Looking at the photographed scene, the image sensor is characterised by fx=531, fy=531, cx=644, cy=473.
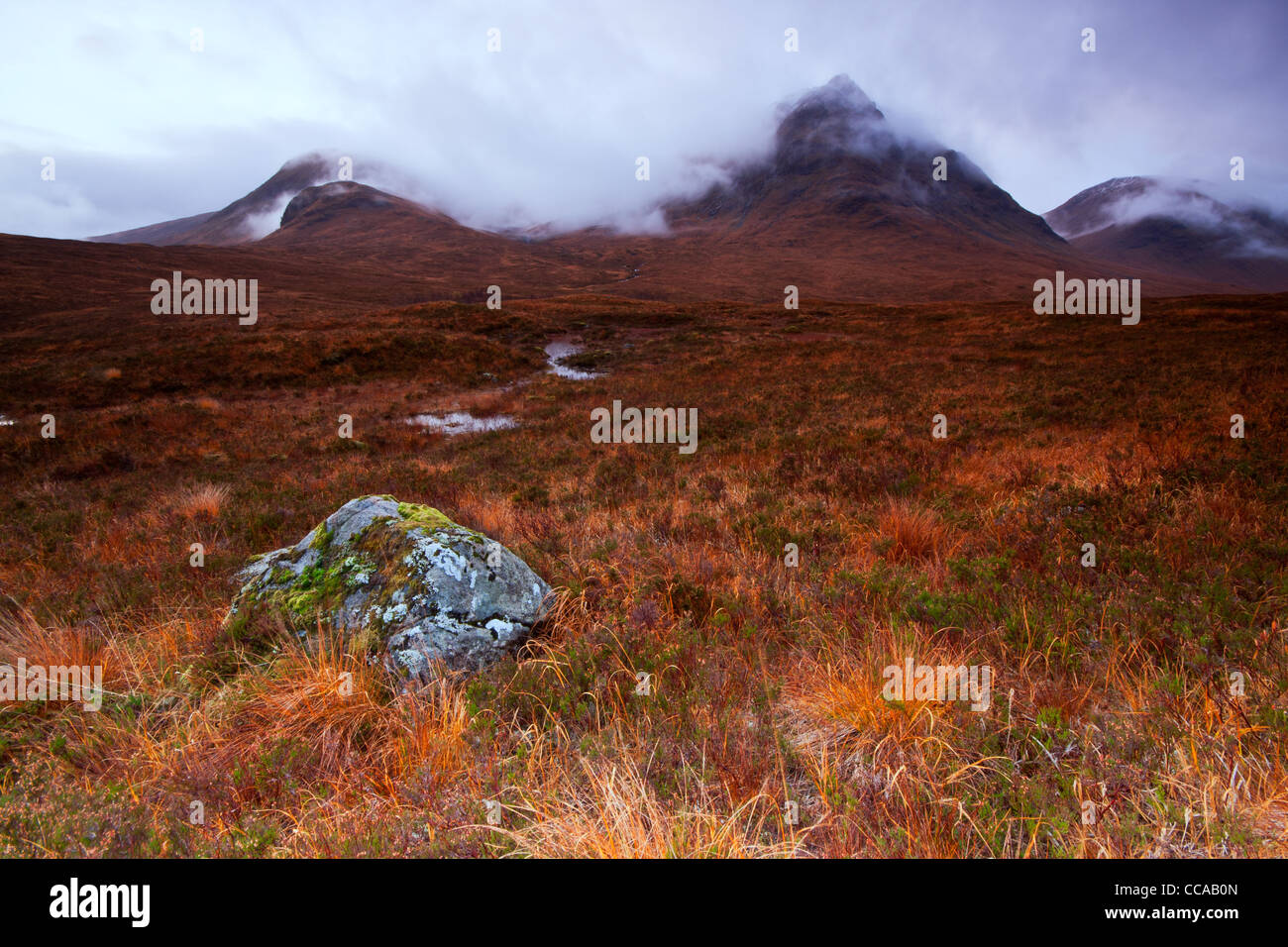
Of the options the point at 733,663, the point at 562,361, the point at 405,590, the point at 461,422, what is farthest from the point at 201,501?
the point at 562,361

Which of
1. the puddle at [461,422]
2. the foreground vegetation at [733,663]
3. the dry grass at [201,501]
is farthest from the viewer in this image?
the puddle at [461,422]

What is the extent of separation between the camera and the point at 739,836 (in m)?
1.82

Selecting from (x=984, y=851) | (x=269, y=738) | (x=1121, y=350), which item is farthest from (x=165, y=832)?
(x=1121, y=350)

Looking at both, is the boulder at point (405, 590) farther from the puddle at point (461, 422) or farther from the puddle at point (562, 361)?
the puddle at point (562, 361)

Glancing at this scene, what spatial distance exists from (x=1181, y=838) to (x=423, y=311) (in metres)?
45.8

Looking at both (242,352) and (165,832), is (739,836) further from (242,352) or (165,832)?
(242,352)

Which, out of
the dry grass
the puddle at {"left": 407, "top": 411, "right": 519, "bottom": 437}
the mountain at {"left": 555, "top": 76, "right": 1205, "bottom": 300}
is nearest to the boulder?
the dry grass

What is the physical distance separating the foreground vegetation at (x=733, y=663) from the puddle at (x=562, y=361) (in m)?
17.8

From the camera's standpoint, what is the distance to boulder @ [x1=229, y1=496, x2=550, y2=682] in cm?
361

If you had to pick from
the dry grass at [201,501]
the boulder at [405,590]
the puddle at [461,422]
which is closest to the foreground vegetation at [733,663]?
the dry grass at [201,501]

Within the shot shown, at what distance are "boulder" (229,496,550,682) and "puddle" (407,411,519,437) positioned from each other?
37.7ft

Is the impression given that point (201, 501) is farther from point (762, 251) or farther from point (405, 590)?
point (762, 251)

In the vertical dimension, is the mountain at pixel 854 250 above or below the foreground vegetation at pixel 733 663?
above

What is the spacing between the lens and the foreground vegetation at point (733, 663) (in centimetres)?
198
